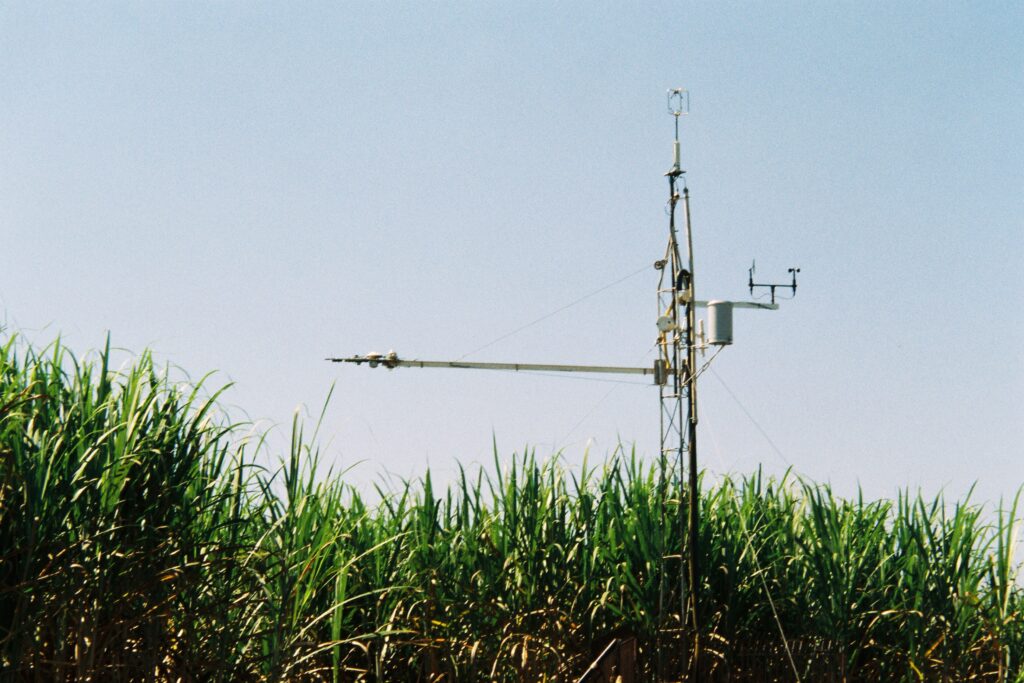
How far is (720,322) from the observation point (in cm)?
873

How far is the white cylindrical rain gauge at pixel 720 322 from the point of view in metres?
8.73

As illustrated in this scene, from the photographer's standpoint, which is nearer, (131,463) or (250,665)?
(131,463)

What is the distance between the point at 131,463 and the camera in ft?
15.0

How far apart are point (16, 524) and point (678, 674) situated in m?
4.37

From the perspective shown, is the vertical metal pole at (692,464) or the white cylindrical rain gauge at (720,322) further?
the white cylindrical rain gauge at (720,322)

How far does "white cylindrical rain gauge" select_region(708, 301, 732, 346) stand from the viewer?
28.6 feet

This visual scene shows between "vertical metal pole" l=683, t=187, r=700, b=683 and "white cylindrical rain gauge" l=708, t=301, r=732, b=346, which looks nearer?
"vertical metal pole" l=683, t=187, r=700, b=683

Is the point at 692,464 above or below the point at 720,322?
below

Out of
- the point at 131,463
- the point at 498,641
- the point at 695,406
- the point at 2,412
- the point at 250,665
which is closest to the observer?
the point at 2,412

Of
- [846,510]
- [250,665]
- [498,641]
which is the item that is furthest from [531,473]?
[250,665]

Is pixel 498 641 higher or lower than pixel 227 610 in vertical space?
lower

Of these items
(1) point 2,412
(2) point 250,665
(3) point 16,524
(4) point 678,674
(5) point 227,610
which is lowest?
(4) point 678,674

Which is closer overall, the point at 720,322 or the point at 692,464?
the point at 692,464

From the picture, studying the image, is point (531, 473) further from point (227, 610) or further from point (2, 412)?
point (2, 412)
